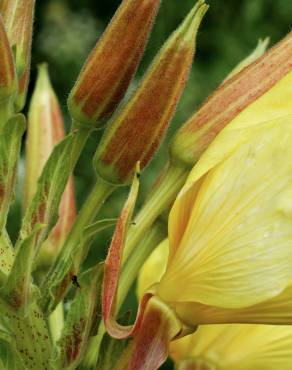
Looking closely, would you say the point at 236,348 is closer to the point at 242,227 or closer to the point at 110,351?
the point at 110,351

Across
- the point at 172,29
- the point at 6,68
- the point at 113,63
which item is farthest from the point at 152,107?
the point at 172,29

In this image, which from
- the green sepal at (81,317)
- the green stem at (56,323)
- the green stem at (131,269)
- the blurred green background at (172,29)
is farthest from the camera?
the blurred green background at (172,29)

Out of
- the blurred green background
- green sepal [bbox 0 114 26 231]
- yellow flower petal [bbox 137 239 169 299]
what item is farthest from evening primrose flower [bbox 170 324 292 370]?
the blurred green background

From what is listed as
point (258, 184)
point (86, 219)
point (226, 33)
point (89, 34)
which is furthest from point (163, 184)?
point (226, 33)

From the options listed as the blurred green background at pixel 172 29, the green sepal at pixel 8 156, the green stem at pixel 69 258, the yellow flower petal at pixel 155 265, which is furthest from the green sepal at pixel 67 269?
the blurred green background at pixel 172 29

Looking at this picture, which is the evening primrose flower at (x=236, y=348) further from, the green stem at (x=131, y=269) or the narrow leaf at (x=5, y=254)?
the narrow leaf at (x=5, y=254)

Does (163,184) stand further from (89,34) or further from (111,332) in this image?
(89,34)
